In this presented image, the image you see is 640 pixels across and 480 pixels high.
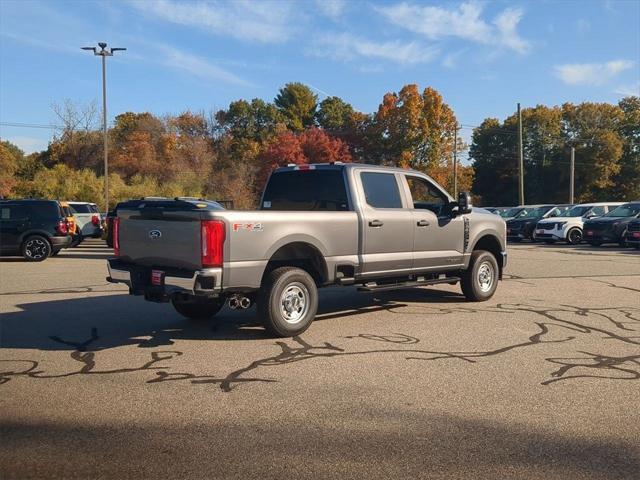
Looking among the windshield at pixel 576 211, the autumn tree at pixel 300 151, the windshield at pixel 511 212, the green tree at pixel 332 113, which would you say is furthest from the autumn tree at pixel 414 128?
the windshield at pixel 576 211

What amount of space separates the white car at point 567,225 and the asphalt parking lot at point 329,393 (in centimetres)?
1666

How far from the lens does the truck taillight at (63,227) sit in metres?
17.9

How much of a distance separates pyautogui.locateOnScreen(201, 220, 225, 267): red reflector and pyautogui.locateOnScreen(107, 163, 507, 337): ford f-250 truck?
1 cm

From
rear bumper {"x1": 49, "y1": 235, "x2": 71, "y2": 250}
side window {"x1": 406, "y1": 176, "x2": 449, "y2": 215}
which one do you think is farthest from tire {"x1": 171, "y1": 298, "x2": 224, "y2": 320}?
rear bumper {"x1": 49, "y1": 235, "x2": 71, "y2": 250}

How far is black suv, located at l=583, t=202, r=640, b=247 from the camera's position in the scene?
22350 mm

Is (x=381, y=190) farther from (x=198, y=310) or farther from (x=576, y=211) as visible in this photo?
(x=576, y=211)

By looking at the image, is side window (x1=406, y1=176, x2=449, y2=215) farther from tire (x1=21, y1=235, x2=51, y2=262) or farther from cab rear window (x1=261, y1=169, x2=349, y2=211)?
tire (x1=21, y1=235, x2=51, y2=262)

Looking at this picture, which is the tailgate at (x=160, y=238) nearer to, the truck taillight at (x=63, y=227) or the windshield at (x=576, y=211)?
the truck taillight at (x=63, y=227)

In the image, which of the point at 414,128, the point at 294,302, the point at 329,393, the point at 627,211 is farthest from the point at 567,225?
the point at 414,128

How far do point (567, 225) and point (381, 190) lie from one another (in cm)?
1916

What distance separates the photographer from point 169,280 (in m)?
6.85

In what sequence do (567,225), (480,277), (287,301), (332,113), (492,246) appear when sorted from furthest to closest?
(332,113) → (567,225) → (492,246) → (480,277) → (287,301)

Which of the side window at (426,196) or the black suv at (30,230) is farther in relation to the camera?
the black suv at (30,230)

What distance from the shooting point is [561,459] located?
399cm
